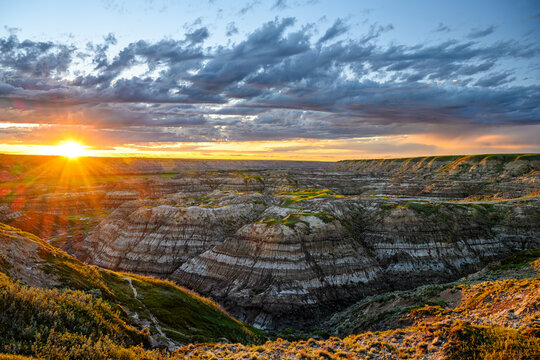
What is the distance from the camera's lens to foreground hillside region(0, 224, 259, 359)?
49.5 ft

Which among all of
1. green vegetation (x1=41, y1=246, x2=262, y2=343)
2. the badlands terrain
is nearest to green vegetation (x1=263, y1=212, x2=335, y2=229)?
the badlands terrain

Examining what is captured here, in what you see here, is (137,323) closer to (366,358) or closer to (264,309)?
(366,358)

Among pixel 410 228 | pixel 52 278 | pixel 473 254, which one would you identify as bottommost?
pixel 473 254

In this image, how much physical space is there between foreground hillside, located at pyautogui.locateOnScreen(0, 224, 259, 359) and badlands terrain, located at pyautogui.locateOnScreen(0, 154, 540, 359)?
12cm

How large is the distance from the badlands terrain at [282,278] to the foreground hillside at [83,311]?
0.12m

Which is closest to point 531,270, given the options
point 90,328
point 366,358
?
point 366,358

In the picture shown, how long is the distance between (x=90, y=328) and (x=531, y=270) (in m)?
52.5

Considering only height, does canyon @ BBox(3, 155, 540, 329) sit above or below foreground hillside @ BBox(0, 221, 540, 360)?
below

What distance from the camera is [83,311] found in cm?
1930

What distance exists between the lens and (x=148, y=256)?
3004 inches

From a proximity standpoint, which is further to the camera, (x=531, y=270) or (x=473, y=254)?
(x=473, y=254)

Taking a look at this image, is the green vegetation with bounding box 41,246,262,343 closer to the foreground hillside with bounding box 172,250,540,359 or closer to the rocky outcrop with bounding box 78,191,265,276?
the foreground hillside with bounding box 172,250,540,359

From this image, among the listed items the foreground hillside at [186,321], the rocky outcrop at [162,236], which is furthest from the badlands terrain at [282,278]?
the rocky outcrop at [162,236]

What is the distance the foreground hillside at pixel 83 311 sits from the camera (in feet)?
49.5
